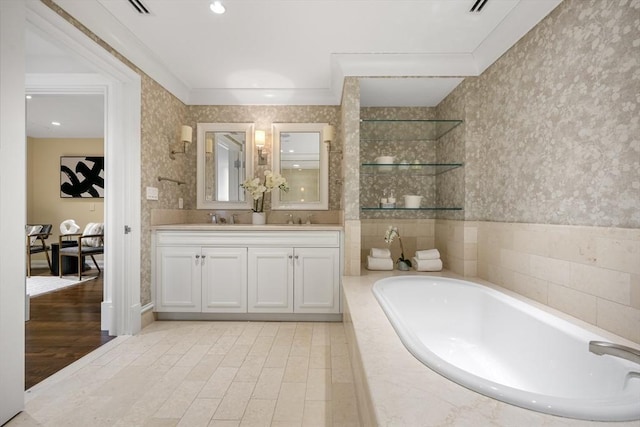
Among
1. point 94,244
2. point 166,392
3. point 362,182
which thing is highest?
point 362,182

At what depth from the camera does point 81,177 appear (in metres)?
5.62

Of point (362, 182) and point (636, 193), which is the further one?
point (362, 182)

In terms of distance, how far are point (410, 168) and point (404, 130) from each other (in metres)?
0.38

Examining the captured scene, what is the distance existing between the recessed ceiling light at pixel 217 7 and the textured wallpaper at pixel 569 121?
6.38 ft

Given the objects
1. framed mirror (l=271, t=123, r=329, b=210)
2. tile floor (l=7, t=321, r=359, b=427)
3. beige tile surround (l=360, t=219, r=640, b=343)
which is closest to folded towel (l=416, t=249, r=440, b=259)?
beige tile surround (l=360, t=219, r=640, b=343)

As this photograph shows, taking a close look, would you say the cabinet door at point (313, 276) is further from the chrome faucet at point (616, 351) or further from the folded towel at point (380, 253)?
the chrome faucet at point (616, 351)

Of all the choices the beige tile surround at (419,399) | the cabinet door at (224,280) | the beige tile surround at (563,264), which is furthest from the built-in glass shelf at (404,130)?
the beige tile surround at (419,399)

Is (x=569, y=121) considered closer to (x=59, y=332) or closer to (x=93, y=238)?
(x=59, y=332)

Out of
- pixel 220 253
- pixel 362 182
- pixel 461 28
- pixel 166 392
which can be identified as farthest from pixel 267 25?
pixel 166 392

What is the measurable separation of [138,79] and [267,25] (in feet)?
3.86

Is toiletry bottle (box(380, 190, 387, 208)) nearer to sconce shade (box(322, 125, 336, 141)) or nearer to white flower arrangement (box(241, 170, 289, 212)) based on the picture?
sconce shade (box(322, 125, 336, 141))

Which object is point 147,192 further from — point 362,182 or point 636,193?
point 636,193

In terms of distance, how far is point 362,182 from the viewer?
10.5 ft

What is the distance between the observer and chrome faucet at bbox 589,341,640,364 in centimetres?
102
